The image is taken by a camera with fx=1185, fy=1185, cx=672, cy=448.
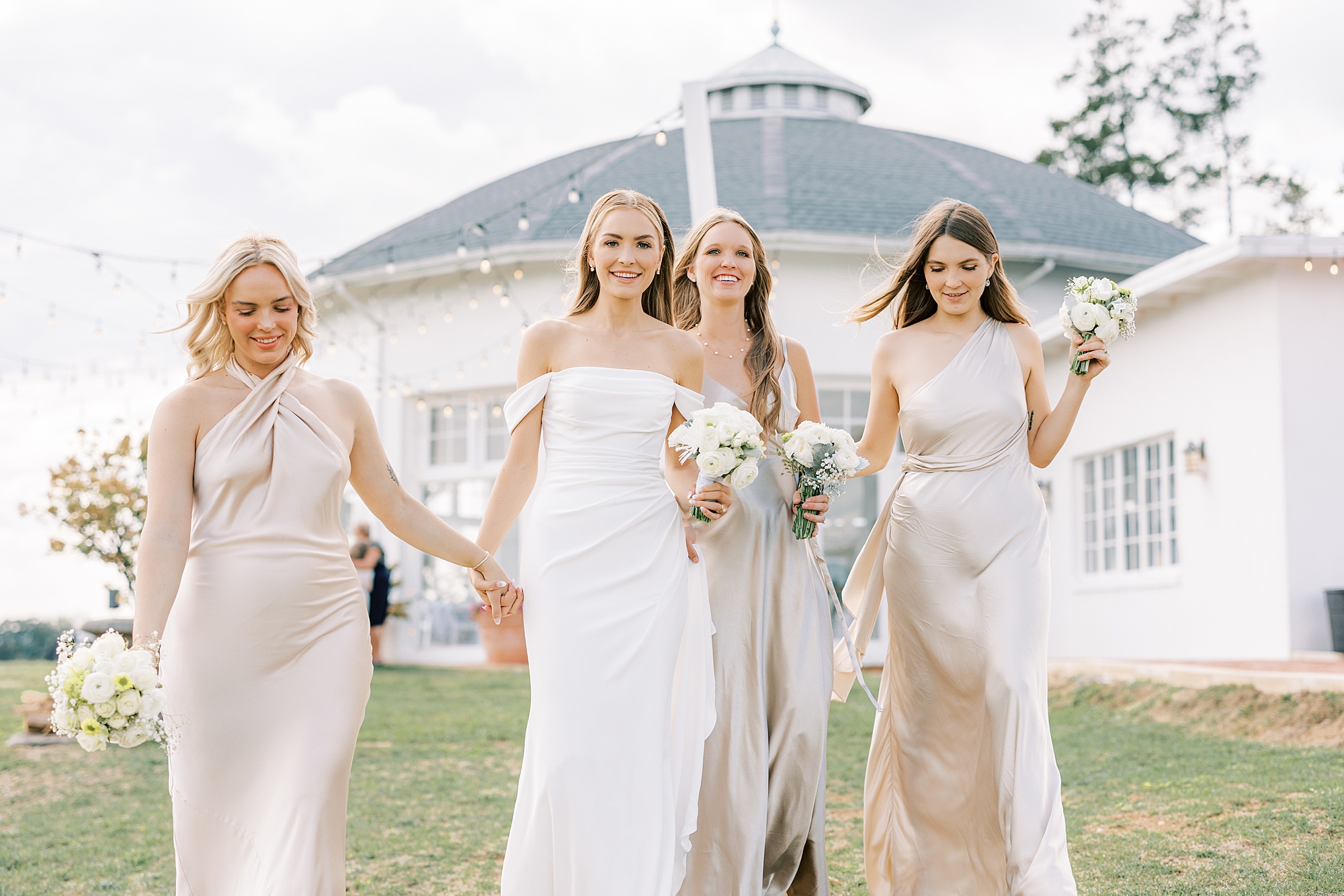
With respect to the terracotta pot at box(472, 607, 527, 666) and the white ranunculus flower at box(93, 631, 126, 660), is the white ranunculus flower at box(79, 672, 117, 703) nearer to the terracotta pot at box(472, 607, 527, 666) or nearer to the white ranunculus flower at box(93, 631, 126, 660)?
the white ranunculus flower at box(93, 631, 126, 660)

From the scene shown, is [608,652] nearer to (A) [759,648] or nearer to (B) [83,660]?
(A) [759,648]

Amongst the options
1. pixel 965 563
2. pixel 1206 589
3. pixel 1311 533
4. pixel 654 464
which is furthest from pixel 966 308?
pixel 1206 589

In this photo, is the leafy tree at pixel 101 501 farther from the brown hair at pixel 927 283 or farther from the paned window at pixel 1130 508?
the paned window at pixel 1130 508

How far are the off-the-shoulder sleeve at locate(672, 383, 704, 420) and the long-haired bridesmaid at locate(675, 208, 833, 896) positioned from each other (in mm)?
259

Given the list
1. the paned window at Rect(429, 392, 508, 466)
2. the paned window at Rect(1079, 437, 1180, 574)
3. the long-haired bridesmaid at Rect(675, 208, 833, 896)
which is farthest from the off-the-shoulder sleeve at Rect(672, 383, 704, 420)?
the paned window at Rect(429, 392, 508, 466)

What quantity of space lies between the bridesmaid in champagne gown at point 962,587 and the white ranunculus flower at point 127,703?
8.82 feet

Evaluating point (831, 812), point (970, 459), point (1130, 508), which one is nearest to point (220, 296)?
point (970, 459)

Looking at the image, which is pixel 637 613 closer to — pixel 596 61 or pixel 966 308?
pixel 966 308

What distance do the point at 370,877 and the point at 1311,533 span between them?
9.75 m

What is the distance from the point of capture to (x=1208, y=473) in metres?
12.6

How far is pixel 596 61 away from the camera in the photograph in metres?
22.8

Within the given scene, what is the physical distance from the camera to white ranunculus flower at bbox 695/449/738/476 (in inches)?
151

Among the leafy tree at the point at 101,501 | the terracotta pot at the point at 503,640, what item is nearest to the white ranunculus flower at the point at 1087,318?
the leafy tree at the point at 101,501

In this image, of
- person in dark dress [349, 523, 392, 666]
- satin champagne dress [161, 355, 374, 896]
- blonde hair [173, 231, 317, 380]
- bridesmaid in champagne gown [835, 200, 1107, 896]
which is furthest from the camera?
person in dark dress [349, 523, 392, 666]
